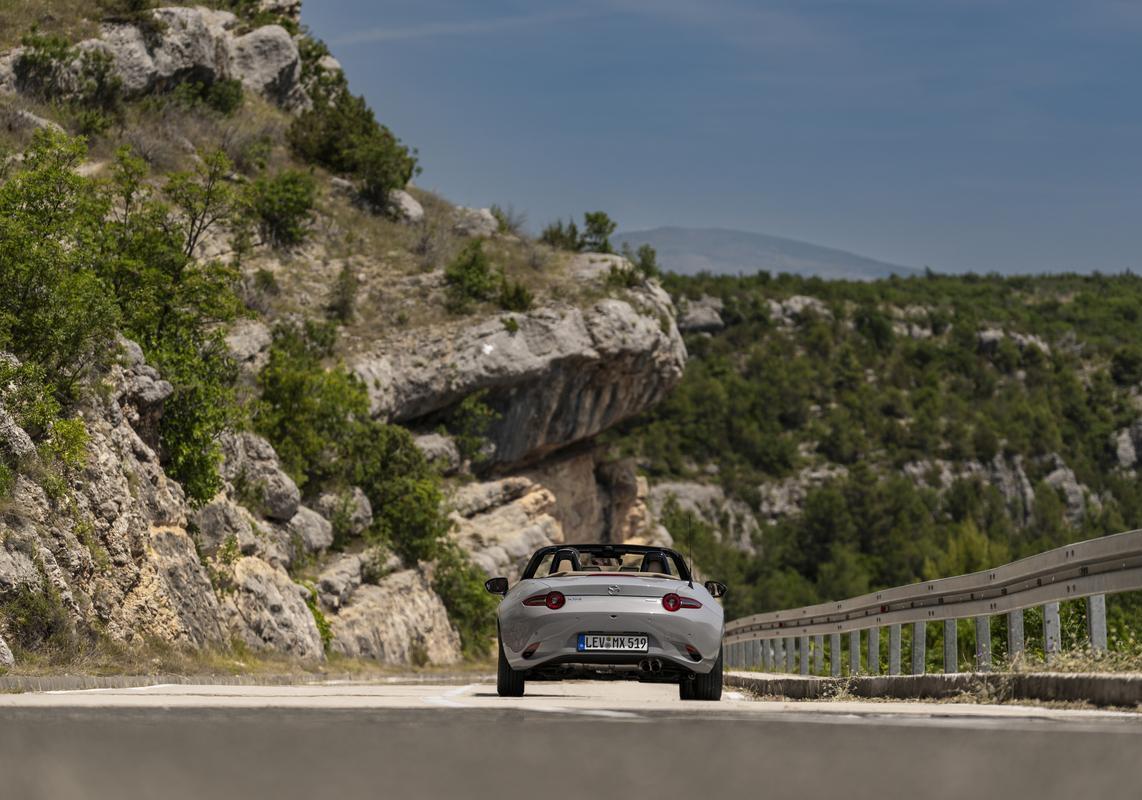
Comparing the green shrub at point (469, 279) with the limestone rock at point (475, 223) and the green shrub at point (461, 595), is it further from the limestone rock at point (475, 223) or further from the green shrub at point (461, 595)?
the green shrub at point (461, 595)

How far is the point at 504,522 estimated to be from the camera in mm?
56500

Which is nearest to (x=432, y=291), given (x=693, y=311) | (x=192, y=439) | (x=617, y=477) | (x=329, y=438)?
(x=329, y=438)

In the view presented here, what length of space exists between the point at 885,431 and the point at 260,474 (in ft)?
410

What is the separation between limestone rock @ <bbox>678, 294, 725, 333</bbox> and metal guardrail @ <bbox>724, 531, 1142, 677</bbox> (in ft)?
467

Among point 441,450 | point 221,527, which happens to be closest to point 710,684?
point 221,527

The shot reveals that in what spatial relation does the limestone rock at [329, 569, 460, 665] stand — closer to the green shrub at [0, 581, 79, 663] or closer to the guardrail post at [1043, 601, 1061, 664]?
the green shrub at [0, 581, 79, 663]

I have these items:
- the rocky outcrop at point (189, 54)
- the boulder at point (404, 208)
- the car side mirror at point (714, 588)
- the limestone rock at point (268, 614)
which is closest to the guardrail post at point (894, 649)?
the car side mirror at point (714, 588)

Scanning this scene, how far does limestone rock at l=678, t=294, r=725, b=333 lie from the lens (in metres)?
165

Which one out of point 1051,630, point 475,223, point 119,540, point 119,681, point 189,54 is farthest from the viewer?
point 475,223

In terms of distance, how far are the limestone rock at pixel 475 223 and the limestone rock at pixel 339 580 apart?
75.2 ft

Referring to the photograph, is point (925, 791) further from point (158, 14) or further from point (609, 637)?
point (158, 14)

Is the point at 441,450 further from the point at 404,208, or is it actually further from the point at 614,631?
the point at 614,631

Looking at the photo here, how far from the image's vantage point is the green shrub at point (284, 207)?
170 ft

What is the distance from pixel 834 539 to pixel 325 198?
86.7m
